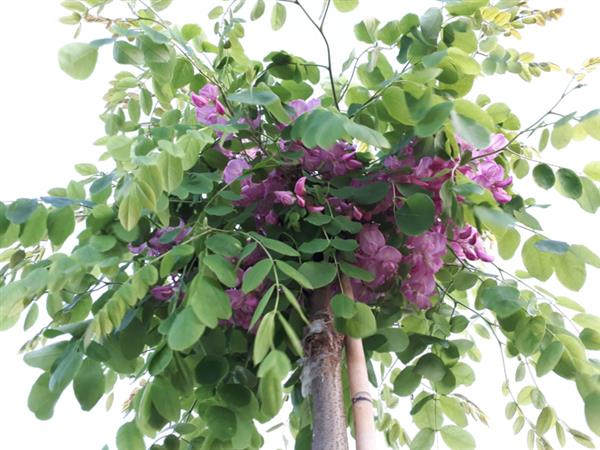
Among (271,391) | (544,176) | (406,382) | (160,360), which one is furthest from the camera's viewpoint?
(406,382)

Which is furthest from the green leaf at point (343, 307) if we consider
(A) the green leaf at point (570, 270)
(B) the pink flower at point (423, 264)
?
(A) the green leaf at point (570, 270)

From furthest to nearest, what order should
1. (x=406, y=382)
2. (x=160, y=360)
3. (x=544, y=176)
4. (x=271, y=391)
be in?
(x=406, y=382) → (x=544, y=176) → (x=160, y=360) → (x=271, y=391)

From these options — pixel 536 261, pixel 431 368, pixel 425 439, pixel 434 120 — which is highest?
pixel 434 120

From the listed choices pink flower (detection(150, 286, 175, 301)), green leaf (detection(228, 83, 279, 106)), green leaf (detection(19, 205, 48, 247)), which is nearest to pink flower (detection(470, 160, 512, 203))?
green leaf (detection(228, 83, 279, 106))

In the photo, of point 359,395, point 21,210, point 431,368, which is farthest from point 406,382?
point 21,210

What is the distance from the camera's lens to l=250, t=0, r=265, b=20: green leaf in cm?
82

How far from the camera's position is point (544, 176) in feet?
2.38

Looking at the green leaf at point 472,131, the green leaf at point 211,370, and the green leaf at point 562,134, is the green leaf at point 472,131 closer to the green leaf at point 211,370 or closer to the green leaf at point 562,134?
the green leaf at point 562,134

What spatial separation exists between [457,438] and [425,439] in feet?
0.13

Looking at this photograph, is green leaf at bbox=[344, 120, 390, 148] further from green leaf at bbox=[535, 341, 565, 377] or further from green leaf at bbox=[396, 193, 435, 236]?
green leaf at bbox=[535, 341, 565, 377]

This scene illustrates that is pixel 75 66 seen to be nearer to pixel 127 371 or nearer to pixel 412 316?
pixel 127 371

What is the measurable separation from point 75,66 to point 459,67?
37 cm

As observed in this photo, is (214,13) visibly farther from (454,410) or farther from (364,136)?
(454,410)

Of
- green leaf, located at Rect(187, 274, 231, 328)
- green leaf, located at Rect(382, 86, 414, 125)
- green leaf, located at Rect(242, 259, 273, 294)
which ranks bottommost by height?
green leaf, located at Rect(242, 259, 273, 294)
